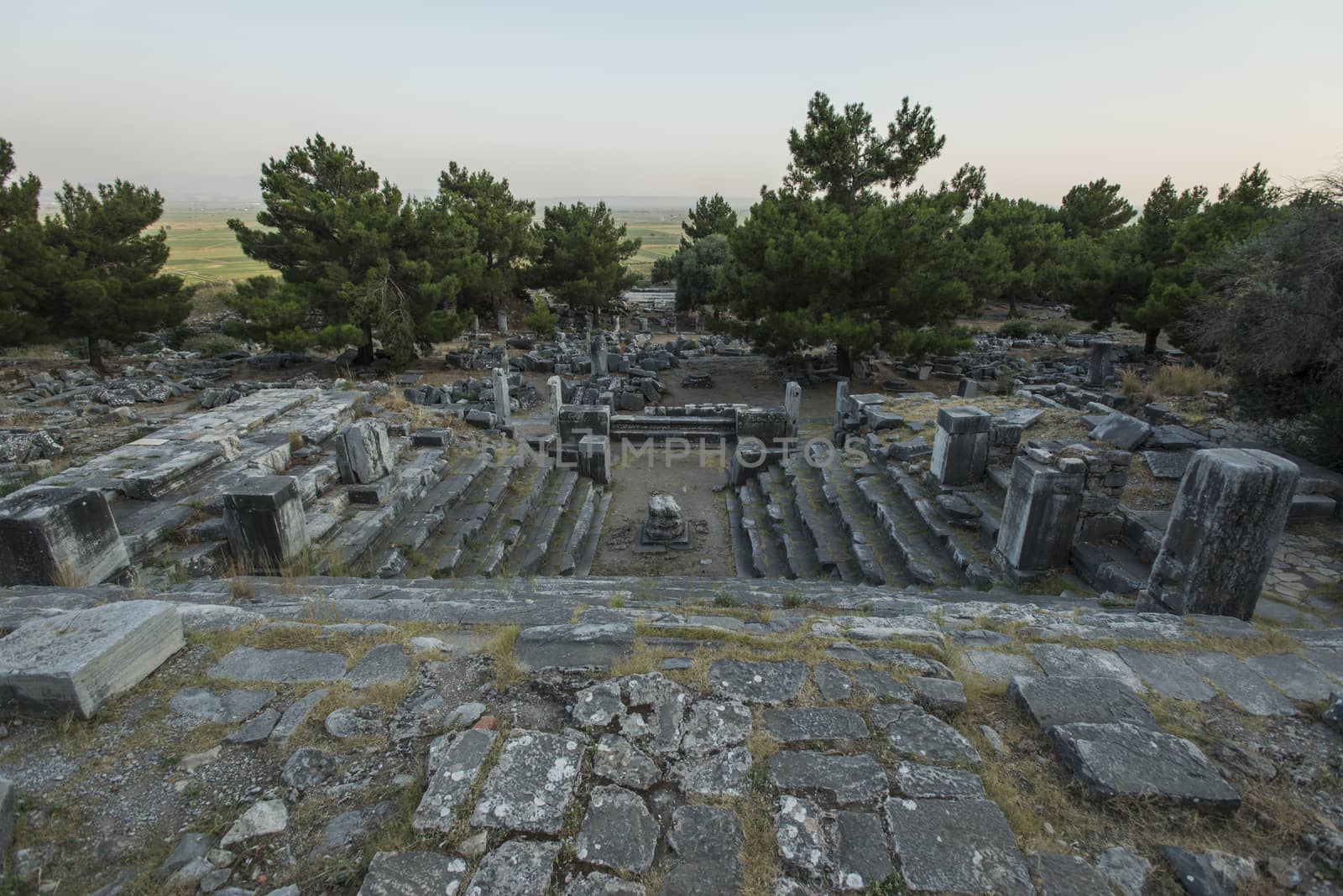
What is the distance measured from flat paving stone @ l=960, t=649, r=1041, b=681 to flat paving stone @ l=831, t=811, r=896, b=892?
1.39 m

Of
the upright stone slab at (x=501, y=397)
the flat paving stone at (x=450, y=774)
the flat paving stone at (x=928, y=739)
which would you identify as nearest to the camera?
the flat paving stone at (x=450, y=774)

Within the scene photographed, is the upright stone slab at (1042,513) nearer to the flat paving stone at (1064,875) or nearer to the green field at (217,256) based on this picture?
the flat paving stone at (1064,875)

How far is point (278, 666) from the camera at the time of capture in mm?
3229

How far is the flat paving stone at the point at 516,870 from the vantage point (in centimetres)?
202

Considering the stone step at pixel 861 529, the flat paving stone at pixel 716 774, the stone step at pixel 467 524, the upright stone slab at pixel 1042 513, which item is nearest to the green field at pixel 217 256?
the stone step at pixel 467 524

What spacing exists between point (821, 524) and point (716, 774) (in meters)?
6.53

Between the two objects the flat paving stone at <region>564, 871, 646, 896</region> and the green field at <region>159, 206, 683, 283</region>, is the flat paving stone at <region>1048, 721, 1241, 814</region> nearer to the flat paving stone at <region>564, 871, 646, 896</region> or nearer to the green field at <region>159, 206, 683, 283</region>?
the flat paving stone at <region>564, 871, 646, 896</region>

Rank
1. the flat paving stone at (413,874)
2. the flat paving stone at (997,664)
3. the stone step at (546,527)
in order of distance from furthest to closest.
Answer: the stone step at (546,527)
the flat paving stone at (997,664)
the flat paving stone at (413,874)

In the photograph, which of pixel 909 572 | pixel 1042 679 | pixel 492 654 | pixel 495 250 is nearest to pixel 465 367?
pixel 495 250

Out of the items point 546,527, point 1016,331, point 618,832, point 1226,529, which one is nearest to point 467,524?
point 546,527

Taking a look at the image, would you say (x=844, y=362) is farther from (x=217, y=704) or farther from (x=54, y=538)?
(x=217, y=704)

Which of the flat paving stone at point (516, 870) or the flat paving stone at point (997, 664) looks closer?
the flat paving stone at point (516, 870)

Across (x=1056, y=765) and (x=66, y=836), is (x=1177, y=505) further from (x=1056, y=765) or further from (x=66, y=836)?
(x=66, y=836)

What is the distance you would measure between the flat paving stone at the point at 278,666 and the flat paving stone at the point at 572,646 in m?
0.97
